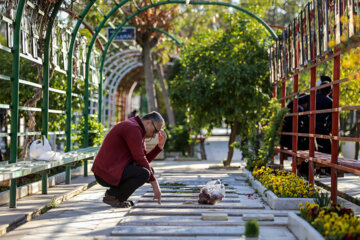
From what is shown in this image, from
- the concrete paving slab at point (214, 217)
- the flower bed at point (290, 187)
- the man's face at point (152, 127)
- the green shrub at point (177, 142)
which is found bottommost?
the concrete paving slab at point (214, 217)

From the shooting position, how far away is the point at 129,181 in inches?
281

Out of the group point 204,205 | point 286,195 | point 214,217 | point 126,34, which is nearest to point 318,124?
point 286,195

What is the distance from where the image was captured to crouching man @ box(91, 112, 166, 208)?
695 centimetres

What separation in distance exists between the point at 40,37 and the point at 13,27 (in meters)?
1.37

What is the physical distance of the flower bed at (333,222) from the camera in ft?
14.8

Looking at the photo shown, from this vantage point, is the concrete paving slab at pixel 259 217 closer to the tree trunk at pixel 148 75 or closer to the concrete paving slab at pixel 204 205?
the concrete paving slab at pixel 204 205

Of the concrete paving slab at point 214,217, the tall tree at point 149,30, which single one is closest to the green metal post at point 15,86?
the concrete paving slab at point 214,217

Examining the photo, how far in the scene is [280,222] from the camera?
6078 mm

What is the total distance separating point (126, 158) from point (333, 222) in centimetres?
310

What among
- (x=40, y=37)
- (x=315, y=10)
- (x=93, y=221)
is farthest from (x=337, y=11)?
(x=40, y=37)

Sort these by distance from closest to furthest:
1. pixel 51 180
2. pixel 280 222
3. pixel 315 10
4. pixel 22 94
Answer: pixel 280 222 → pixel 315 10 → pixel 51 180 → pixel 22 94

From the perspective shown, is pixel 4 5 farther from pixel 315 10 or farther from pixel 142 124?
pixel 315 10

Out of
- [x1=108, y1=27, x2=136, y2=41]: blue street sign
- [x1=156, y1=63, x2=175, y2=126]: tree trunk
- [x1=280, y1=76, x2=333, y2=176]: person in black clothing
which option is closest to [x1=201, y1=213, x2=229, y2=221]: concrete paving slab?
[x1=280, y1=76, x2=333, y2=176]: person in black clothing

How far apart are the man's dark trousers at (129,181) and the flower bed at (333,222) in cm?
223
